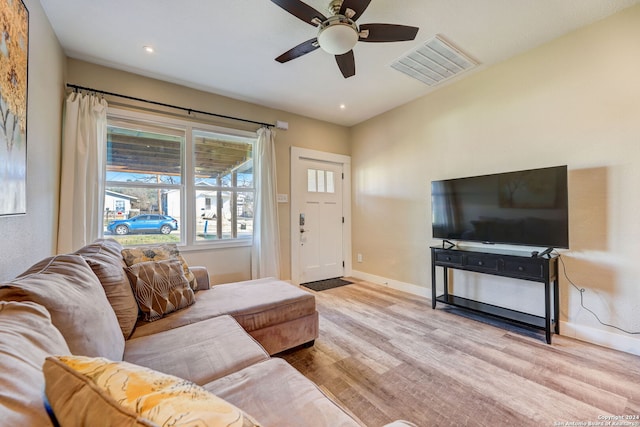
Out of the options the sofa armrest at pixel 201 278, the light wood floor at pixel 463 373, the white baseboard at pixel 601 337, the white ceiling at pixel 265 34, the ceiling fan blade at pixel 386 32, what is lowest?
the light wood floor at pixel 463 373

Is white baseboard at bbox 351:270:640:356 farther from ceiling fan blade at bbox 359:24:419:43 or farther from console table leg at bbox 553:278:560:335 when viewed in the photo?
ceiling fan blade at bbox 359:24:419:43

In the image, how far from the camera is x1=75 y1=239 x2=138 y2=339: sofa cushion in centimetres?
149

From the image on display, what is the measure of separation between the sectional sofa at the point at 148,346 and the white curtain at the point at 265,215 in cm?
115

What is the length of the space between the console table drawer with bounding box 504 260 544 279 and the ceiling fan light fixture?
7.71ft

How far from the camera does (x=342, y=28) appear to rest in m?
1.83

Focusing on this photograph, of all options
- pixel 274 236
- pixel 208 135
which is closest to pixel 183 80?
pixel 208 135

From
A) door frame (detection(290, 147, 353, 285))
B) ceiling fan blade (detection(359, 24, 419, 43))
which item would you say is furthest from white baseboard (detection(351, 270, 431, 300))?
ceiling fan blade (detection(359, 24, 419, 43))

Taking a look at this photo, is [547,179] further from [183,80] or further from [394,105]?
[183,80]

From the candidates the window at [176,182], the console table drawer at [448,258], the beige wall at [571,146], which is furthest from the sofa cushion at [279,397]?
the beige wall at [571,146]

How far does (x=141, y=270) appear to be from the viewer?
180 centimetres

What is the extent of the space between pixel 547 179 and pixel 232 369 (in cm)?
282

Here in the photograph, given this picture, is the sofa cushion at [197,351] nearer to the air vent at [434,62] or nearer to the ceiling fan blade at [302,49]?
the ceiling fan blade at [302,49]

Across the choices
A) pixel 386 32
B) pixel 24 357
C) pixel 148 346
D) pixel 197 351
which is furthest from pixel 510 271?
pixel 24 357

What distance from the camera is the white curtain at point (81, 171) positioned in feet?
8.08
